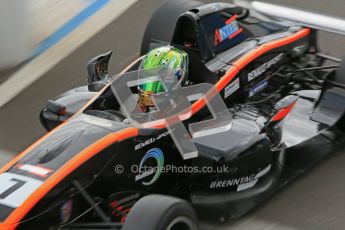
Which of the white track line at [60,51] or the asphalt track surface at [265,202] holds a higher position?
the white track line at [60,51]

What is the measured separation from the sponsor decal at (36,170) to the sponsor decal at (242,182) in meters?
1.26

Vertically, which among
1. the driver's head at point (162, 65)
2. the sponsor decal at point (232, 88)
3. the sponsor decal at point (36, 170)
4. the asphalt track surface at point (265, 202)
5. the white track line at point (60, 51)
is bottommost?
the asphalt track surface at point (265, 202)

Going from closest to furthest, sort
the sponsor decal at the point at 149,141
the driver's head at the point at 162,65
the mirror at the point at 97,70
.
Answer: the sponsor decal at the point at 149,141 < the driver's head at the point at 162,65 < the mirror at the point at 97,70

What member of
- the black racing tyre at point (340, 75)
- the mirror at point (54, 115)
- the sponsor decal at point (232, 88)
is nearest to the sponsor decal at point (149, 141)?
the sponsor decal at point (232, 88)

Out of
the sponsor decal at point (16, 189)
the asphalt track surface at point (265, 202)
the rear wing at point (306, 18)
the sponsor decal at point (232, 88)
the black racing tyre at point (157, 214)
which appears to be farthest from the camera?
the rear wing at point (306, 18)

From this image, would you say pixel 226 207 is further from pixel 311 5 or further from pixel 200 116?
pixel 311 5

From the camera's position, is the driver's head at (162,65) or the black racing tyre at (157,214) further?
the driver's head at (162,65)

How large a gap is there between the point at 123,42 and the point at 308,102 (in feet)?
9.59

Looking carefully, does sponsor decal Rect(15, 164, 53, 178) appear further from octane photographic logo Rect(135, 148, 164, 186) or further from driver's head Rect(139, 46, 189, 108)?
driver's head Rect(139, 46, 189, 108)

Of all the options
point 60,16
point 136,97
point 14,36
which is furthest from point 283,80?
point 60,16

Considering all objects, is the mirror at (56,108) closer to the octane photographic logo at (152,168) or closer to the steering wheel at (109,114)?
the steering wheel at (109,114)

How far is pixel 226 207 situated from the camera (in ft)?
16.9

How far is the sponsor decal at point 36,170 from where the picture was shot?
4633 millimetres

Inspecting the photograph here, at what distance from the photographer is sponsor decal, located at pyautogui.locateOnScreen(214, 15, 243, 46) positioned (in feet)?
19.4
